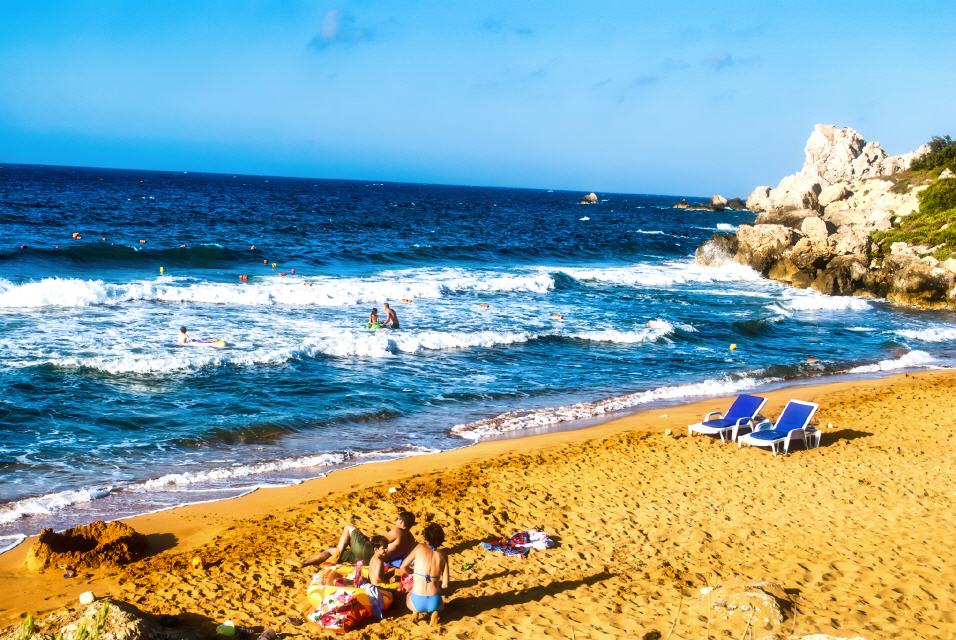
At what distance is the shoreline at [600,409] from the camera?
1080cm

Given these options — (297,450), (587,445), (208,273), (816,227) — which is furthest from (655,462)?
(816,227)

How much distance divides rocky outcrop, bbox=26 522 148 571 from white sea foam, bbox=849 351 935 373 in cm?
1865

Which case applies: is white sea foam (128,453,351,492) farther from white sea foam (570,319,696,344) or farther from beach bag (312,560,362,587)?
white sea foam (570,319,696,344)

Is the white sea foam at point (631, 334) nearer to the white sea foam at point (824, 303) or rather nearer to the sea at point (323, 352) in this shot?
the sea at point (323, 352)

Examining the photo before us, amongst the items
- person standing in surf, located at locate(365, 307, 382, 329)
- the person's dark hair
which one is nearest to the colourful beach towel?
the person's dark hair

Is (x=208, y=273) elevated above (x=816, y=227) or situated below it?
below

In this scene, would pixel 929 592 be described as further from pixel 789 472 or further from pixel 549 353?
pixel 549 353

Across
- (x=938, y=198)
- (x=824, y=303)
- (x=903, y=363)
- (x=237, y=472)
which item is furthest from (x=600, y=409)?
(x=938, y=198)

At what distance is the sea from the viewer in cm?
1206

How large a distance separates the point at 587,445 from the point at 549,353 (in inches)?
320

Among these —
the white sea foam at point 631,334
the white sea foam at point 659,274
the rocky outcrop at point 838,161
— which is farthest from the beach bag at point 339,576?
the rocky outcrop at point 838,161

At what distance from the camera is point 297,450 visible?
12656mm

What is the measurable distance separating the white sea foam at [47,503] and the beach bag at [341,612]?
15.6 ft

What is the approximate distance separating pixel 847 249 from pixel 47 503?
3765 centimetres
